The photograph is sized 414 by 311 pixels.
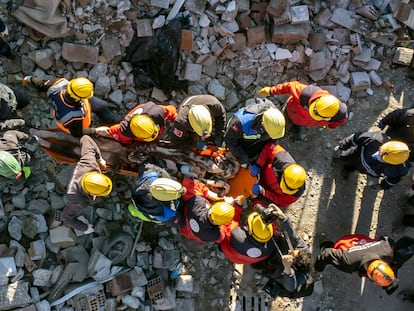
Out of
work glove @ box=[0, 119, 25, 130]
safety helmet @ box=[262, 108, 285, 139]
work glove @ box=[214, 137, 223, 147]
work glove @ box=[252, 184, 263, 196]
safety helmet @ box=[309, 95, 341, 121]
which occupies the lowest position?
work glove @ box=[252, 184, 263, 196]

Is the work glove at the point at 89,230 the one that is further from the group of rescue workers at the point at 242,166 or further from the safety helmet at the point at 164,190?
the safety helmet at the point at 164,190

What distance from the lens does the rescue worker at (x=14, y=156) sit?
18.6 feet

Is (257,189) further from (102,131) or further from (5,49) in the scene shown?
(5,49)

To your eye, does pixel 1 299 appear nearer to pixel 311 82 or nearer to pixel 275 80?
pixel 275 80

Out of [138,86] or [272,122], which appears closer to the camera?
[272,122]

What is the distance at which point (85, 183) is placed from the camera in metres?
5.66

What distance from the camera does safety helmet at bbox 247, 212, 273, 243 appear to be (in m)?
5.80

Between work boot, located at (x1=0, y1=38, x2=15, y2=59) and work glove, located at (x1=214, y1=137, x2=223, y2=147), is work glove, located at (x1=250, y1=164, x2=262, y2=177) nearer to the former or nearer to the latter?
work glove, located at (x1=214, y1=137, x2=223, y2=147)

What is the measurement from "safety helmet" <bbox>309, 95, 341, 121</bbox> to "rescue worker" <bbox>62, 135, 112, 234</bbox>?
2.84 m

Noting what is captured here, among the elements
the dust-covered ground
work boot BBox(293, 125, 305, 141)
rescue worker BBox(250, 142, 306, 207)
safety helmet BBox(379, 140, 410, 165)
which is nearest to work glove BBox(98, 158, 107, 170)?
rescue worker BBox(250, 142, 306, 207)

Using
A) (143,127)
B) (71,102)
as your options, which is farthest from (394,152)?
(71,102)

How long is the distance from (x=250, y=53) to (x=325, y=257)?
352 centimetres

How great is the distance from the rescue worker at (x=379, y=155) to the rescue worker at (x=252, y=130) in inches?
53.8

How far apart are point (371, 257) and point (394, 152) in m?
1.43
